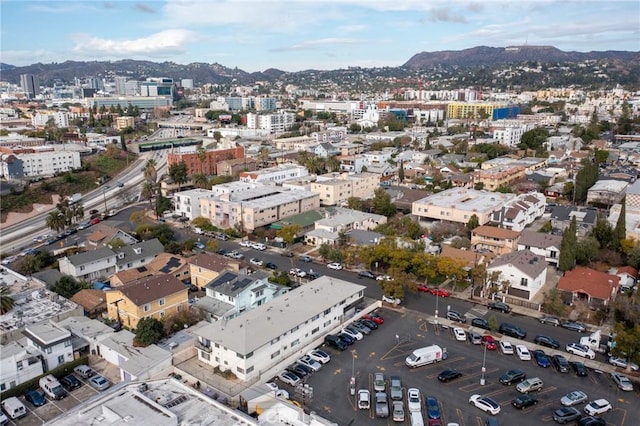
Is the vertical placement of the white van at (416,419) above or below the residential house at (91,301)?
below

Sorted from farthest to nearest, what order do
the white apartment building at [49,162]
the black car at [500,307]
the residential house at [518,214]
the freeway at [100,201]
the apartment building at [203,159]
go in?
the apartment building at [203,159], the white apartment building at [49,162], the freeway at [100,201], the residential house at [518,214], the black car at [500,307]

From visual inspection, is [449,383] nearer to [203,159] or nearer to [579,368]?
[579,368]

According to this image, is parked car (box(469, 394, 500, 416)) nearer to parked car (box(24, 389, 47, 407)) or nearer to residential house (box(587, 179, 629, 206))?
parked car (box(24, 389, 47, 407))

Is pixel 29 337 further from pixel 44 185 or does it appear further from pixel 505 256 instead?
pixel 44 185

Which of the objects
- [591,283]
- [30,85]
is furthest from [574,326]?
[30,85]

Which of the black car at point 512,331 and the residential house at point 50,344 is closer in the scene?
the residential house at point 50,344

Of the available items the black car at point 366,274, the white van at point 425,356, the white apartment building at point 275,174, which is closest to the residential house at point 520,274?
the black car at point 366,274

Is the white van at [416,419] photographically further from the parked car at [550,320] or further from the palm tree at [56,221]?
the palm tree at [56,221]
